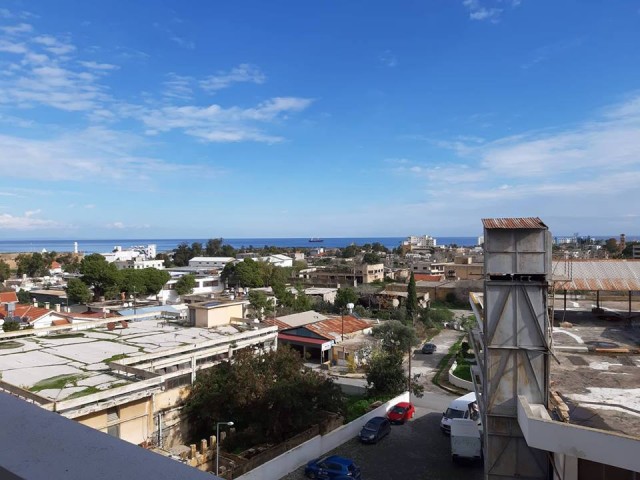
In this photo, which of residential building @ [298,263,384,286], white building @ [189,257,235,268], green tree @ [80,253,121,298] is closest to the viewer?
green tree @ [80,253,121,298]

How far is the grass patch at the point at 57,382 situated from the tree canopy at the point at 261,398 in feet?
11.6

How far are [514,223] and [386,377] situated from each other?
42.7 feet

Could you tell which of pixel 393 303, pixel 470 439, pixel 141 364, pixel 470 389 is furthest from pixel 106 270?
Answer: pixel 470 439

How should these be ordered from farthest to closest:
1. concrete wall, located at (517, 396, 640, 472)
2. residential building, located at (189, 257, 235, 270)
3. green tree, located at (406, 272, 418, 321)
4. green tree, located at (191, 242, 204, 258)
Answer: green tree, located at (191, 242, 204, 258), residential building, located at (189, 257, 235, 270), green tree, located at (406, 272, 418, 321), concrete wall, located at (517, 396, 640, 472)

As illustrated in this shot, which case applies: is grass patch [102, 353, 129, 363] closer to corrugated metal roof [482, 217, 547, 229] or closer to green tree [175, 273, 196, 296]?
corrugated metal roof [482, 217, 547, 229]

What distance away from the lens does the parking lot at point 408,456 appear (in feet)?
43.5

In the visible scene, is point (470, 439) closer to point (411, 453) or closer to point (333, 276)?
point (411, 453)

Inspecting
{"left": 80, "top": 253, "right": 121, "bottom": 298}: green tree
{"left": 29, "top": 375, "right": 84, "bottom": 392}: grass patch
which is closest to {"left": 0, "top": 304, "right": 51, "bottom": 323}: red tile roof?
{"left": 80, "top": 253, "right": 121, "bottom": 298}: green tree

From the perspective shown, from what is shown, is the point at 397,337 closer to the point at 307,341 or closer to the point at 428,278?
the point at 307,341

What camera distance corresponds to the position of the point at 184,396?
15805mm

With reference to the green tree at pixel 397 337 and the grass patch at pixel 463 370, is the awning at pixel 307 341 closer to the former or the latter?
the green tree at pixel 397 337

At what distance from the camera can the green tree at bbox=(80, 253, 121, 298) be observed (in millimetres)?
42625

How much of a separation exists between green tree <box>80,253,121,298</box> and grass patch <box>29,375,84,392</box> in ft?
99.2

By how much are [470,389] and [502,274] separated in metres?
14.7
